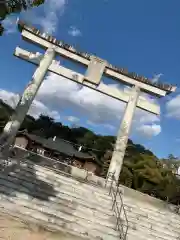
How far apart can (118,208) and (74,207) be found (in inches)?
72.8

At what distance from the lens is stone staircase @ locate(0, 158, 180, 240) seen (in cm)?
750

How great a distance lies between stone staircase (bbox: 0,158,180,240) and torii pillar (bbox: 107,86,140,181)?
4.42 feet

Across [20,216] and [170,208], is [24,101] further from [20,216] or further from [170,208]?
[170,208]

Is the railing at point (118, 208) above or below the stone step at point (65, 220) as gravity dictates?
above

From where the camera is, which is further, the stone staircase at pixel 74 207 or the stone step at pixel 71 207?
the stone step at pixel 71 207

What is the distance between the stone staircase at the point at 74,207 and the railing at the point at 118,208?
0.54ft

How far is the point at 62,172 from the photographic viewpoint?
1097cm

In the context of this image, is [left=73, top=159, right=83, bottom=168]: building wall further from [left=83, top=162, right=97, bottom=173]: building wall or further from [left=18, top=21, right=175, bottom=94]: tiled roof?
[left=18, top=21, right=175, bottom=94]: tiled roof

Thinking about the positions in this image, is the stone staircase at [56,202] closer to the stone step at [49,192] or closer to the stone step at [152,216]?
the stone step at [49,192]

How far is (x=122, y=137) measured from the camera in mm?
13297

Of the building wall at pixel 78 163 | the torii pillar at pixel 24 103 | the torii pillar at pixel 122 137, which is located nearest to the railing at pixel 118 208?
the torii pillar at pixel 122 137

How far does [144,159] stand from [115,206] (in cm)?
1709

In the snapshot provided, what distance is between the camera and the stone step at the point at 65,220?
748cm

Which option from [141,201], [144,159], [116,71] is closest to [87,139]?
[144,159]
